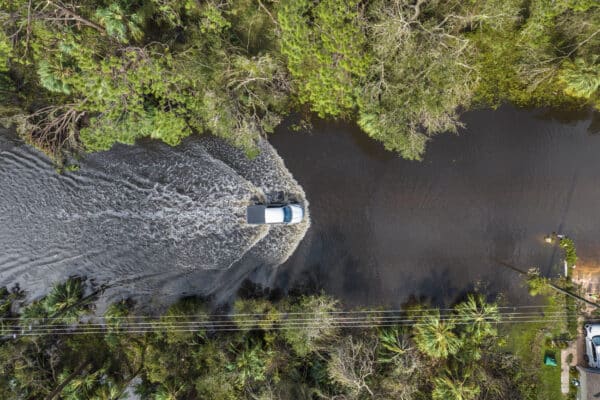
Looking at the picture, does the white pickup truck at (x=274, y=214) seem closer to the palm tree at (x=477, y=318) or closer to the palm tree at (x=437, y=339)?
the palm tree at (x=437, y=339)

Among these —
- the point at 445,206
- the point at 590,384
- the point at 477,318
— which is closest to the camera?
Answer: the point at 477,318

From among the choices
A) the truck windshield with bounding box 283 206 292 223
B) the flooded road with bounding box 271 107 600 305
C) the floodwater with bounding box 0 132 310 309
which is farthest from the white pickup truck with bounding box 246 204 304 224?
the flooded road with bounding box 271 107 600 305

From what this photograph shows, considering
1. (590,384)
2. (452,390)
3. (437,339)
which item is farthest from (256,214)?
(590,384)

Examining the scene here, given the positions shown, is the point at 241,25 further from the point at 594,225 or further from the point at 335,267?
the point at 594,225

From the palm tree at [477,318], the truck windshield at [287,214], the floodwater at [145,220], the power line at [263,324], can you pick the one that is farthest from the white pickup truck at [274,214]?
the palm tree at [477,318]

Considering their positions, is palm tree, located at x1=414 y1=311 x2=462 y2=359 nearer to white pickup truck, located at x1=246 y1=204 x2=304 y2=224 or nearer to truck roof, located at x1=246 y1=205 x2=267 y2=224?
white pickup truck, located at x1=246 y1=204 x2=304 y2=224

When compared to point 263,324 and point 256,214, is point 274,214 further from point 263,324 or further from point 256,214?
point 263,324
